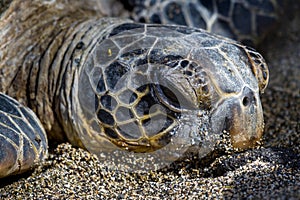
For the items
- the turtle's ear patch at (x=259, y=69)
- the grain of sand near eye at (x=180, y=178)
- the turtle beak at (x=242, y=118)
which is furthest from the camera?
the turtle's ear patch at (x=259, y=69)

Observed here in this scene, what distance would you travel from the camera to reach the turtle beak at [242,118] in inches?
66.1

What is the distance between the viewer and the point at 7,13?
86.0 inches

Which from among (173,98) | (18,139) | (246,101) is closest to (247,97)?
(246,101)

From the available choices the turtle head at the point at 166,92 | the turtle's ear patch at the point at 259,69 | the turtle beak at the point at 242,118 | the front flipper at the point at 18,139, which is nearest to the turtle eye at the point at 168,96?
the turtle head at the point at 166,92

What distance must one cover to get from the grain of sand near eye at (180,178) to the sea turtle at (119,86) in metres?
0.07

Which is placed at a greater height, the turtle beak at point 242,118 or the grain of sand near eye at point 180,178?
the turtle beak at point 242,118

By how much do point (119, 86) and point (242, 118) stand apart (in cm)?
46

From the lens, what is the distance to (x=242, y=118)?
1690mm

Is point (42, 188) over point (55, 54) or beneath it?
beneath

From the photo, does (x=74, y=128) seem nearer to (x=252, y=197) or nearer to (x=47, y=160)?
(x=47, y=160)

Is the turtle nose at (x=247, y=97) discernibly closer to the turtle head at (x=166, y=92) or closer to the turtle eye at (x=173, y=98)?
the turtle head at (x=166, y=92)

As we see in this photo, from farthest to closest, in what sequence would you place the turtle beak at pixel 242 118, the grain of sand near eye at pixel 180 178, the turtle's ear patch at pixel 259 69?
the turtle's ear patch at pixel 259 69
the turtle beak at pixel 242 118
the grain of sand near eye at pixel 180 178

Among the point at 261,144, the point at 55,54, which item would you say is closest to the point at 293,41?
the point at 261,144

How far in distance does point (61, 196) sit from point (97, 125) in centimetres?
32
